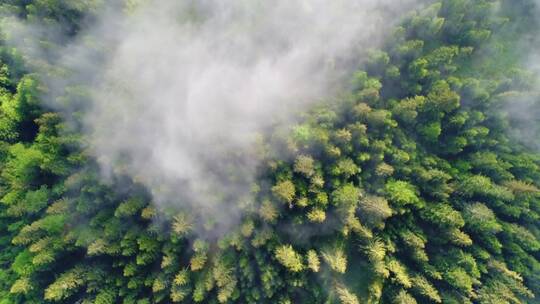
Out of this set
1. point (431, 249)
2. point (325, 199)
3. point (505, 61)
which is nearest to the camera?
point (325, 199)

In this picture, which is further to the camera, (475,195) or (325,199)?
(475,195)

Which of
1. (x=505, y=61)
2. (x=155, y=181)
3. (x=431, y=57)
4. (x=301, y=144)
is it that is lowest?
(x=155, y=181)

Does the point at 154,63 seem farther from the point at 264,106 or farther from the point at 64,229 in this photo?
the point at 64,229

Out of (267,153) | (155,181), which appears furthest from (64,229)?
(267,153)

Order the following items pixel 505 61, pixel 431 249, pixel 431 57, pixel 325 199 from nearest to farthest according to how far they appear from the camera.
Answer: pixel 325 199
pixel 431 249
pixel 431 57
pixel 505 61

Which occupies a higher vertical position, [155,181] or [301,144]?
[301,144]

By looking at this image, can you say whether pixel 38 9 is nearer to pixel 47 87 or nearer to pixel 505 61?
pixel 47 87

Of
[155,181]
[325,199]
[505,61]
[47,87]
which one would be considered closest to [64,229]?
[155,181]
